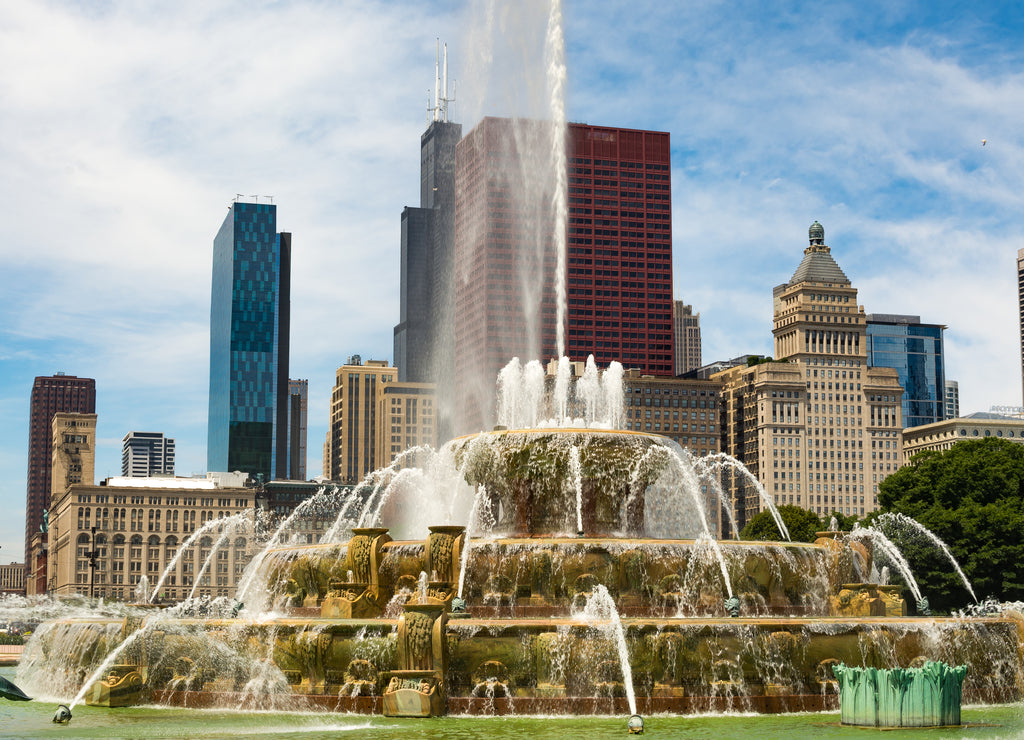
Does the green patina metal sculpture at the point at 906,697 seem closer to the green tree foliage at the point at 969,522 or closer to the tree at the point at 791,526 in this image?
the green tree foliage at the point at 969,522

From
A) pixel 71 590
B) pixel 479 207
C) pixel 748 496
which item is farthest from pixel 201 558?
pixel 748 496

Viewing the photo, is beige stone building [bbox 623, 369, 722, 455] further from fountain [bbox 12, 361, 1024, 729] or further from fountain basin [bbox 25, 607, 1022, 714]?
fountain basin [bbox 25, 607, 1022, 714]

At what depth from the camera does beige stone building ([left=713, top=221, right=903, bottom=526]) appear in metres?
190

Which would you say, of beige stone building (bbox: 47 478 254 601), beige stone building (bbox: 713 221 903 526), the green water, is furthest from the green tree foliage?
beige stone building (bbox: 47 478 254 601)

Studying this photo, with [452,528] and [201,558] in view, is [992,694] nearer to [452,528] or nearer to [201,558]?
[452,528]

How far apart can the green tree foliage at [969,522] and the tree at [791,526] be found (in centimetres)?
3376

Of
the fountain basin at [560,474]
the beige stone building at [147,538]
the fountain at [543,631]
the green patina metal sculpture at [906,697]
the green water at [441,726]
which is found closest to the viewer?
the green water at [441,726]

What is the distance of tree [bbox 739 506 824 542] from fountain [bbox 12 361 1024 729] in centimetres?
6839

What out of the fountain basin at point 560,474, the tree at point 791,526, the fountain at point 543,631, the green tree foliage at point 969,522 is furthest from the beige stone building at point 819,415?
the fountain at point 543,631

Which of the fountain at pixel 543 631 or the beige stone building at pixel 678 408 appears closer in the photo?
the fountain at pixel 543 631

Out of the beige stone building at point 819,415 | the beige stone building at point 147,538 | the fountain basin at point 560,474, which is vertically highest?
the beige stone building at point 819,415

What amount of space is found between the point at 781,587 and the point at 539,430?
32.6 feet

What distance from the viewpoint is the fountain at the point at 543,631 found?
29.3m

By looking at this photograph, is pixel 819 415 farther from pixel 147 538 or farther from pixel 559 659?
pixel 559 659
